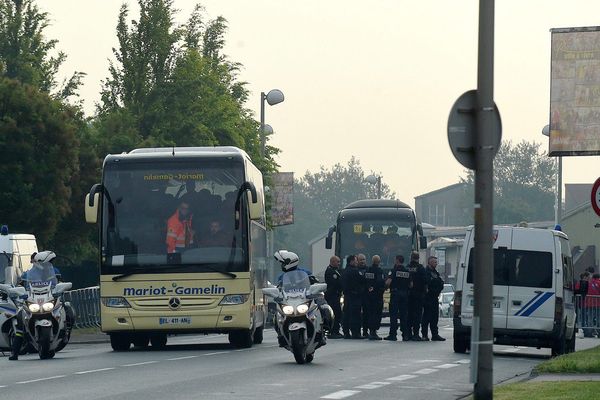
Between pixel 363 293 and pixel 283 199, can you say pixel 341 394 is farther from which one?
pixel 283 199

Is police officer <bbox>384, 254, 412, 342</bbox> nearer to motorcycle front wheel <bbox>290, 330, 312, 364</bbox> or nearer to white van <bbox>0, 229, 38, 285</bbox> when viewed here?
white van <bbox>0, 229, 38, 285</bbox>

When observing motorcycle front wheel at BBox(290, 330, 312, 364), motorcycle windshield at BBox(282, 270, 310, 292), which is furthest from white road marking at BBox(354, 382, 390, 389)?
motorcycle windshield at BBox(282, 270, 310, 292)

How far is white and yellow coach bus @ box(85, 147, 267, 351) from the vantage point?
1075 inches

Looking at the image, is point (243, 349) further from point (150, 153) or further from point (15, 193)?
point (15, 193)

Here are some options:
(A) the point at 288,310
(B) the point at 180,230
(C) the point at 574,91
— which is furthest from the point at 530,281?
(B) the point at 180,230

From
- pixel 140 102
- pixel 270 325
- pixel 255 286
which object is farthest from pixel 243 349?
pixel 140 102

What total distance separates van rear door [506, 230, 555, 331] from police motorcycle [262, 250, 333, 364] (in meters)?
4.70

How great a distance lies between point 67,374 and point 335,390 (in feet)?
15.0

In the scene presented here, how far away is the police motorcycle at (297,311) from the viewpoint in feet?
76.9

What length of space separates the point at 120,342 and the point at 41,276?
3246 millimetres

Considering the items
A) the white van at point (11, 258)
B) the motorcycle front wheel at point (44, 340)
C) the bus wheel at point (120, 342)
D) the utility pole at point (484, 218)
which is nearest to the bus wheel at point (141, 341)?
the bus wheel at point (120, 342)

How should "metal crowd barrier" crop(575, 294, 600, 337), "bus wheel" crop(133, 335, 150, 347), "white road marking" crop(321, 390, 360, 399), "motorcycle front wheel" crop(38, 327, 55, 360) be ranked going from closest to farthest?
"white road marking" crop(321, 390, 360, 399) → "motorcycle front wheel" crop(38, 327, 55, 360) → "bus wheel" crop(133, 335, 150, 347) → "metal crowd barrier" crop(575, 294, 600, 337)

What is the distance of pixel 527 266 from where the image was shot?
27516 millimetres

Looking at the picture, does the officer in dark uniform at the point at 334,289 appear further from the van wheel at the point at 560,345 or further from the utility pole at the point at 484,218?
the utility pole at the point at 484,218
